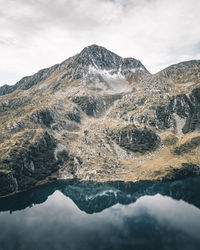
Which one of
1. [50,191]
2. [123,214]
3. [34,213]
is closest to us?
[123,214]

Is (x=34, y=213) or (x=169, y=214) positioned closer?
(x=169, y=214)

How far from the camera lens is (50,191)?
186500 mm

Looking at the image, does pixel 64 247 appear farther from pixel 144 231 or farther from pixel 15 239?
pixel 144 231

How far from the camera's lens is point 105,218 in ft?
391

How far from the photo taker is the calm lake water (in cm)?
8912

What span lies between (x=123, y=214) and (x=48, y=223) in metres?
47.0

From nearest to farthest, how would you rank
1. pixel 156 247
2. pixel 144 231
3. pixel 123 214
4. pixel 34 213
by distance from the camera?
pixel 156 247, pixel 144 231, pixel 123 214, pixel 34 213

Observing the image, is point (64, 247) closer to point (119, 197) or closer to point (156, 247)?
point (156, 247)

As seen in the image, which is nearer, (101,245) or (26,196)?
(101,245)

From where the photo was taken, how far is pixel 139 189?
179 metres

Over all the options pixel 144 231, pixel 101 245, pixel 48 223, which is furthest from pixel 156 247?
pixel 48 223

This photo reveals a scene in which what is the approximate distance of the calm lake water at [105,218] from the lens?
8912 centimetres

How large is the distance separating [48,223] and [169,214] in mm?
72992

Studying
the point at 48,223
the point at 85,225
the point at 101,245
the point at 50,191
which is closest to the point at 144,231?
the point at 101,245
